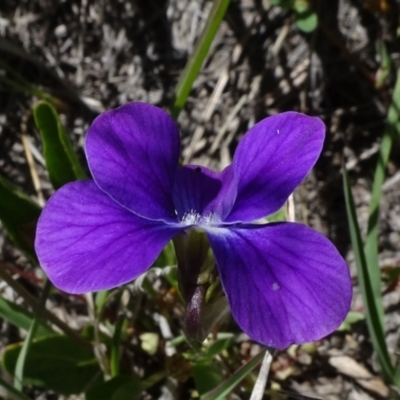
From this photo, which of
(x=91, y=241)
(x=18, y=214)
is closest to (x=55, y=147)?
(x=18, y=214)

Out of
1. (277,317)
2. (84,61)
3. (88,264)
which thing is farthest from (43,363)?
(84,61)

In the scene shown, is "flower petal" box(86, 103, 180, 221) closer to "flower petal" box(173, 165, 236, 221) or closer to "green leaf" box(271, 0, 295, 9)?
"flower petal" box(173, 165, 236, 221)

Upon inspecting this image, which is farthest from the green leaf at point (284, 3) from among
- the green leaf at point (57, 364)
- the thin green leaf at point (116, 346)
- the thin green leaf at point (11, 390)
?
the thin green leaf at point (11, 390)

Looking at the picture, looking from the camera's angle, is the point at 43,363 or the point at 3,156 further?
the point at 3,156

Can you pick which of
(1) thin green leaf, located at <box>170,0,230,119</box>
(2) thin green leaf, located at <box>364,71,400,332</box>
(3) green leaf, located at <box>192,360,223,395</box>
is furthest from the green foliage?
(3) green leaf, located at <box>192,360,223,395</box>

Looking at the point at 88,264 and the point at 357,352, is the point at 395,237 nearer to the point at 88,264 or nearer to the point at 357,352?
the point at 357,352
